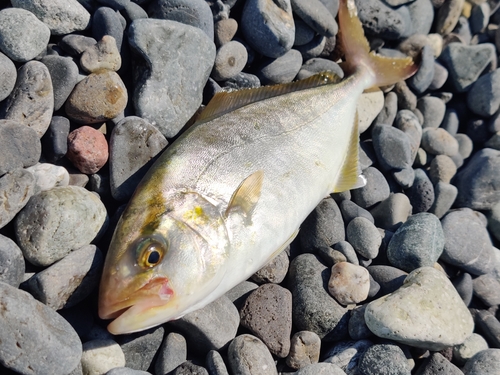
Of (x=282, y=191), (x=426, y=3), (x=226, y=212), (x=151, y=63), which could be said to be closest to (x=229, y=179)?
(x=226, y=212)

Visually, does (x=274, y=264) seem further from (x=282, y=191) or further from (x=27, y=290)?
(x=27, y=290)

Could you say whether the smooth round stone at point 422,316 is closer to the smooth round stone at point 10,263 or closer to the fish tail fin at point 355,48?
the fish tail fin at point 355,48

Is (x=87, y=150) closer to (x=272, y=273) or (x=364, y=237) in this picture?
(x=272, y=273)

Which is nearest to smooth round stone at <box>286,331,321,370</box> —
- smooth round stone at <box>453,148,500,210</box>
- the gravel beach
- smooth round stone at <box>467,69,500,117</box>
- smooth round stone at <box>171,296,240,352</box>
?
the gravel beach

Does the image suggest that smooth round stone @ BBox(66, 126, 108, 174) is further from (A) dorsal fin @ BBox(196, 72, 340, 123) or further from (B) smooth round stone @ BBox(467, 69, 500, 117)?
(B) smooth round stone @ BBox(467, 69, 500, 117)

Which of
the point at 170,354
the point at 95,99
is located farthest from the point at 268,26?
the point at 170,354

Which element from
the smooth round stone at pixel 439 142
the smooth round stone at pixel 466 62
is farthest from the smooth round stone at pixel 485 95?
the smooth round stone at pixel 439 142
